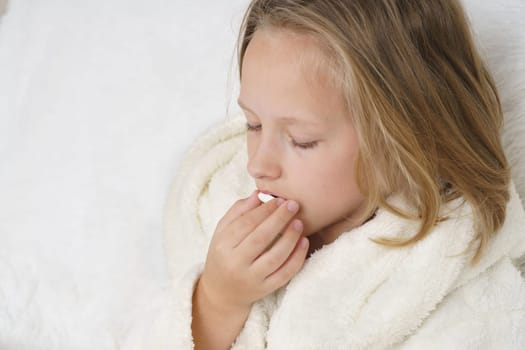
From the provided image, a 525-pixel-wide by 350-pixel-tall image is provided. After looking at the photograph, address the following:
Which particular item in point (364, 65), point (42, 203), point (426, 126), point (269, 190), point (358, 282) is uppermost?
point (364, 65)

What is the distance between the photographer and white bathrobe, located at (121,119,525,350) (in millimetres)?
1214

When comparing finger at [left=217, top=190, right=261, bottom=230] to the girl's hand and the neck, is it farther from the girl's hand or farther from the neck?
the neck

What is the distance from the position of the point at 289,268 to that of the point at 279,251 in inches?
1.6

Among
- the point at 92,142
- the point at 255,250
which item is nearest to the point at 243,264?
the point at 255,250

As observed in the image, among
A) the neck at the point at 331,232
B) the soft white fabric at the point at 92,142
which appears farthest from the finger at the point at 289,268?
the soft white fabric at the point at 92,142

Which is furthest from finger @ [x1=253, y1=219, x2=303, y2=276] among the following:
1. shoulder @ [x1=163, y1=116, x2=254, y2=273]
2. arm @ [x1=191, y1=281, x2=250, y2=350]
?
shoulder @ [x1=163, y1=116, x2=254, y2=273]

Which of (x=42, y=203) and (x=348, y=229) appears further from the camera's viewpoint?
(x=42, y=203)

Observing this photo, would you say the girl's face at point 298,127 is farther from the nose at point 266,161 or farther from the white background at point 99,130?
the white background at point 99,130

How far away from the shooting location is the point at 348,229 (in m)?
1.35

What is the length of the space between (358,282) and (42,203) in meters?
0.75

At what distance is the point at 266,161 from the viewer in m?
1.18

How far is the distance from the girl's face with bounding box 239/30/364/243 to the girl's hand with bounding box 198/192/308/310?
0.03 m

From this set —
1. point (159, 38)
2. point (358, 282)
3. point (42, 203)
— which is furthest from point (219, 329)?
point (159, 38)

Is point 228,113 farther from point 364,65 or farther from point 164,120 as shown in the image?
point 364,65
